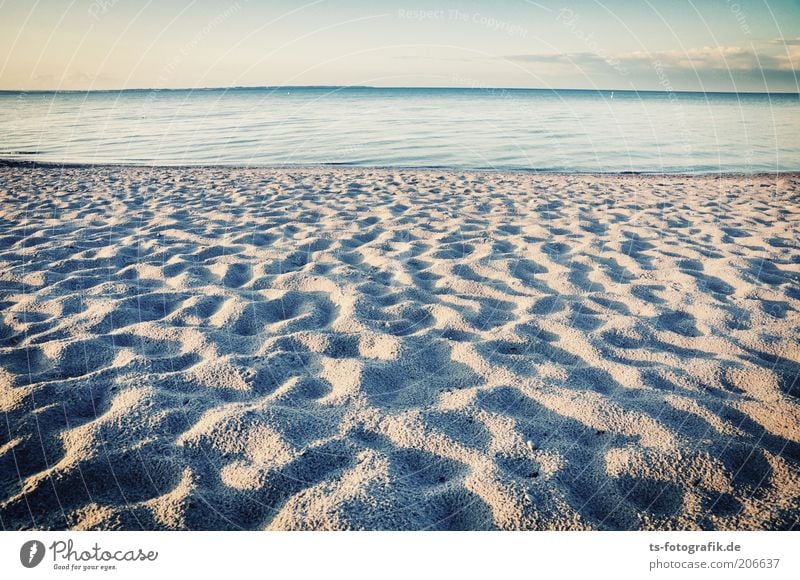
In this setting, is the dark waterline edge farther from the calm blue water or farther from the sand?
the sand

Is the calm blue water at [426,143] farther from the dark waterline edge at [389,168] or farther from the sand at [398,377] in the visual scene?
the sand at [398,377]

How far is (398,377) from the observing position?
2.99m

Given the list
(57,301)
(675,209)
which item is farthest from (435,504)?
(675,209)

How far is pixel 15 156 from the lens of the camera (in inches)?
519

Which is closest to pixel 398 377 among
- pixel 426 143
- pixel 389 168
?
pixel 389 168

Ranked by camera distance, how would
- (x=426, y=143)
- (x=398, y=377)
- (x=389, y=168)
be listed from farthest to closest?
(x=426, y=143) < (x=389, y=168) < (x=398, y=377)

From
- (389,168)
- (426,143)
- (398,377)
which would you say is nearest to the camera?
(398,377)

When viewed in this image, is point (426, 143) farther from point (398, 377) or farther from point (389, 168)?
point (398, 377)

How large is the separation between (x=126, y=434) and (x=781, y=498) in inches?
119

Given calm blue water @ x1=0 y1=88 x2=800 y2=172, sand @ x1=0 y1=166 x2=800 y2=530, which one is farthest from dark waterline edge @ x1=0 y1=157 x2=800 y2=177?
sand @ x1=0 y1=166 x2=800 y2=530

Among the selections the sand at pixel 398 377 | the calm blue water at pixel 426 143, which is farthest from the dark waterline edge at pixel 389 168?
the sand at pixel 398 377

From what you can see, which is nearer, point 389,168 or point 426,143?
point 389,168

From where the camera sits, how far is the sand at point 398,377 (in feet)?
6.84
